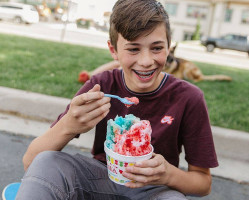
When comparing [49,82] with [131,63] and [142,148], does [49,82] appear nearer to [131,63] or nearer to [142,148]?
[131,63]

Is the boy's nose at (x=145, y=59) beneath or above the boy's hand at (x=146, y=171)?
above

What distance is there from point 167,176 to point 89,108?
1.66ft

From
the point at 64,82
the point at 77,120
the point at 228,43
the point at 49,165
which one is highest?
the point at 77,120

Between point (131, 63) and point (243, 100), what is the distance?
11.6ft

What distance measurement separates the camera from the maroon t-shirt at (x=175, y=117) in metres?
1.60

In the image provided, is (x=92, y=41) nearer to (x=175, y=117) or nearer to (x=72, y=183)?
(x=175, y=117)

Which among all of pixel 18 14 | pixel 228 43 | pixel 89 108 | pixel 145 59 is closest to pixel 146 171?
pixel 89 108

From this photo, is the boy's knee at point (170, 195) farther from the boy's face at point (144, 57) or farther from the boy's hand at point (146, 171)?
the boy's face at point (144, 57)

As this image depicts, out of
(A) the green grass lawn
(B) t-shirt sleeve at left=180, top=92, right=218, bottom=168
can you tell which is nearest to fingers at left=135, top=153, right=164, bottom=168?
(B) t-shirt sleeve at left=180, top=92, right=218, bottom=168

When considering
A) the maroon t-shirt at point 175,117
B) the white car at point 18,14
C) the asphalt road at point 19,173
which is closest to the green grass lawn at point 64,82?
the asphalt road at point 19,173

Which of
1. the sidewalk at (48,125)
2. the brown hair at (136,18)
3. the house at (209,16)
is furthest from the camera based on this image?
the house at (209,16)

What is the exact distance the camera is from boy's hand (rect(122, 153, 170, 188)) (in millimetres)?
1291

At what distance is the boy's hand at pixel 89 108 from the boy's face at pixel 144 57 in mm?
337

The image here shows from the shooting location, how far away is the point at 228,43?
793 inches
